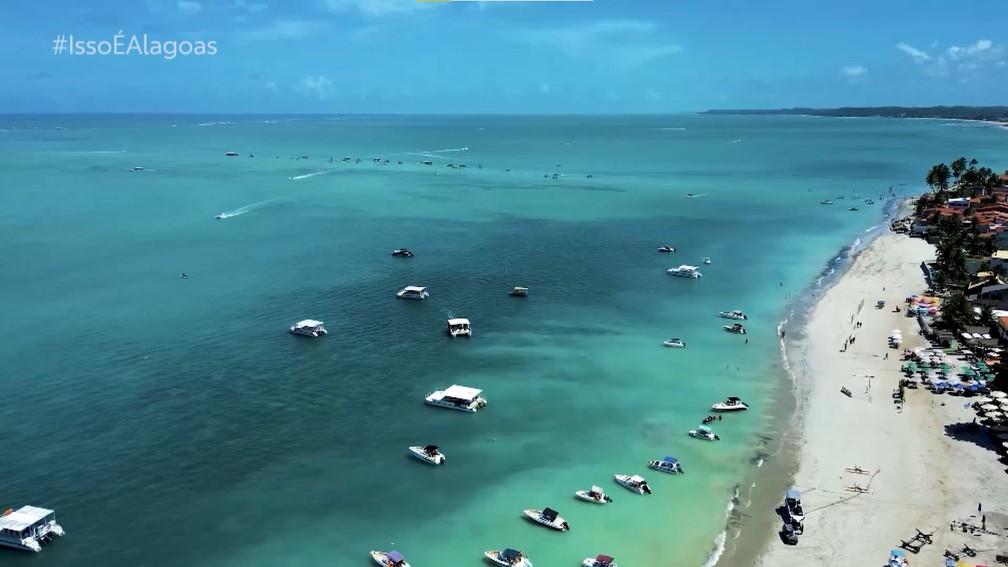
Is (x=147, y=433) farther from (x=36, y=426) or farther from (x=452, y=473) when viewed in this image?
(x=452, y=473)

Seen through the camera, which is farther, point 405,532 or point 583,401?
point 583,401

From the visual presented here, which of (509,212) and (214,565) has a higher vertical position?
(509,212)

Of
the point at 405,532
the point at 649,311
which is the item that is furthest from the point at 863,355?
the point at 405,532

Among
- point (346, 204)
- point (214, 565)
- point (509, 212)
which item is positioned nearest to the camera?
point (214, 565)

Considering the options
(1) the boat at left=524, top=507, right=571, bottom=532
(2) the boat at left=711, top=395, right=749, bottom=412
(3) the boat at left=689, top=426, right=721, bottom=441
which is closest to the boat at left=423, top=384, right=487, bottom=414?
(1) the boat at left=524, top=507, right=571, bottom=532

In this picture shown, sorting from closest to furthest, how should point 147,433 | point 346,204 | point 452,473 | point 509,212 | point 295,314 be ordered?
1. point 452,473
2. point 147,433
3. point 295,314
4. point 509,212
5. point 346,204

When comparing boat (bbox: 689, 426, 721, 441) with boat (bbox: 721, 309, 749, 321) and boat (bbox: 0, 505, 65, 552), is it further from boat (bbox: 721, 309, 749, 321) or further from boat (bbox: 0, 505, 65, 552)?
boat (bbox: 0, 505, 65, 552)

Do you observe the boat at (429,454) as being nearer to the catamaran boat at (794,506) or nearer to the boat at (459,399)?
the boat at (459,399)
